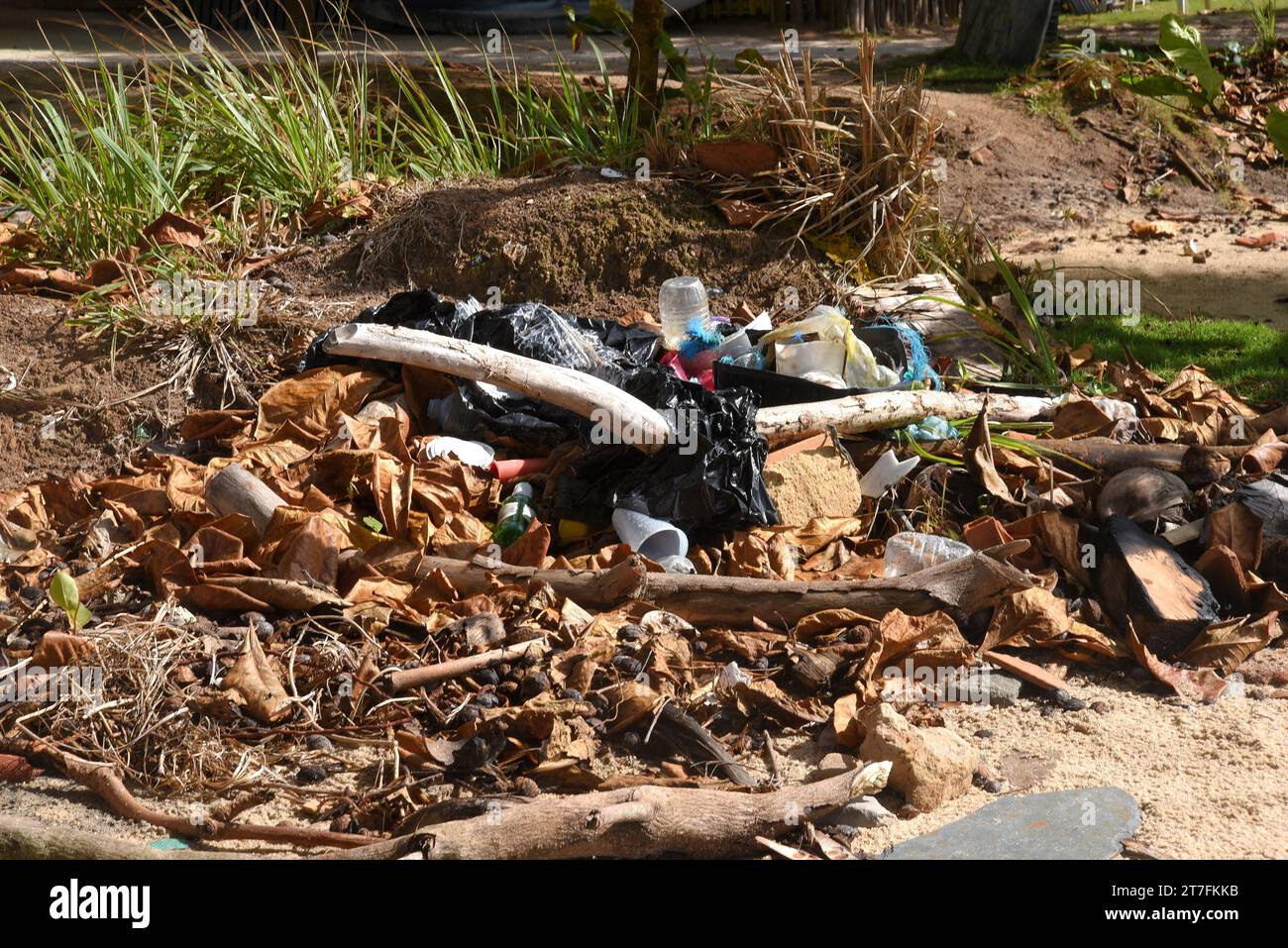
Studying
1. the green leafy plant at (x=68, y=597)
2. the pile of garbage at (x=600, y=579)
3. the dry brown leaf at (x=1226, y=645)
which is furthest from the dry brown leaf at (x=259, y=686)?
the dry brown leaf at (x=1226, y=645)

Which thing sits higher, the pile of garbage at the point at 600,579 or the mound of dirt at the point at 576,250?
the mound of dirt at the point at 576,250

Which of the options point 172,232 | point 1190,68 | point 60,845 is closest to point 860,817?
point 60,845

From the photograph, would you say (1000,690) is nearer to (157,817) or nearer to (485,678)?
(485,678)

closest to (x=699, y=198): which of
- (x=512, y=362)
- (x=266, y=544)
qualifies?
(x=512, y=362)

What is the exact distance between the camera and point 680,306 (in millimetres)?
4988

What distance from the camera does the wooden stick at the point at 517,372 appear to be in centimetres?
377

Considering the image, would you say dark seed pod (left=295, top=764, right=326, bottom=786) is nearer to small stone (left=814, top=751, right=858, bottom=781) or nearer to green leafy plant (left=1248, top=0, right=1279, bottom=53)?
small stone (left=814, top=751, right=858, bottom=781)

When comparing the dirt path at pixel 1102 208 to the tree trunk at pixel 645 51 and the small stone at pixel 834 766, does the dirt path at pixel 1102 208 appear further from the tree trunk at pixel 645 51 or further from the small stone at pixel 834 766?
the small stone at pixel 834 766

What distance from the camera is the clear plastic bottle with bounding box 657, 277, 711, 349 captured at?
495 cm

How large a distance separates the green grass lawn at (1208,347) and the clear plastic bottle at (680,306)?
175cm

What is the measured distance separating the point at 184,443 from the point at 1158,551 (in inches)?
129

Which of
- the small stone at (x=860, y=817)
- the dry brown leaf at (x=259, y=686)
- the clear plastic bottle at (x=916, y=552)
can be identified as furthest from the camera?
the clear plastic bottle at (x=916, y=552)

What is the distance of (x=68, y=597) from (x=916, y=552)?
2294 mm

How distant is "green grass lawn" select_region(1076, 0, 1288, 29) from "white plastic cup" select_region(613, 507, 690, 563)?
920 cm
